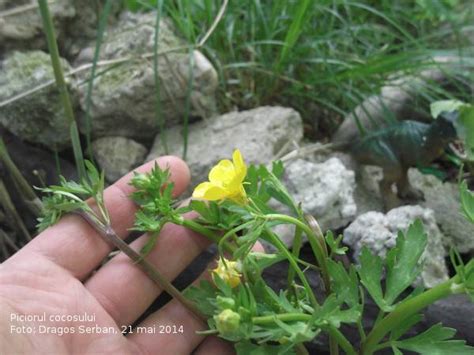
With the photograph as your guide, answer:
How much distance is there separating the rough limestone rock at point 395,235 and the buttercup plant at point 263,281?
0.26 m

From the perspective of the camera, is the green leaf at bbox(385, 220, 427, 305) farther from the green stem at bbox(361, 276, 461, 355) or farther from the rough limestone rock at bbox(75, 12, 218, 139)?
the rough limestone rock at bbox(75, 12, 218, 139)

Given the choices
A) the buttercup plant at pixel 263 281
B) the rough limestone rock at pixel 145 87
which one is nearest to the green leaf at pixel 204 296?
the buttercup plant at pixel 263 281

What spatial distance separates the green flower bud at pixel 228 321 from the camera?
633mm

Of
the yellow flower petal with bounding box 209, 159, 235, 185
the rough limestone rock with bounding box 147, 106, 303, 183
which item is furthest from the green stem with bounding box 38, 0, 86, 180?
the rough limestone rock with bounding box 147, 106, 303, 183

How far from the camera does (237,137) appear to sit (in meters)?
1.30

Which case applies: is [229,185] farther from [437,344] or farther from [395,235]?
[395,235]

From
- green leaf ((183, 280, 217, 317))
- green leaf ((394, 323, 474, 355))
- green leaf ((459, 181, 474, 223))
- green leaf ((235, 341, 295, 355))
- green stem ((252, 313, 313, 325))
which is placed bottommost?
green leaf ((394, 323, 474, 355))

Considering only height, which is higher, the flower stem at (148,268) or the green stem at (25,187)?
the green stem at (25,187)

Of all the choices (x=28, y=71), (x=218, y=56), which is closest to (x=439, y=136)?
(x=218, y=56)

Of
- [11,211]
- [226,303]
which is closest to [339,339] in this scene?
[226,303]

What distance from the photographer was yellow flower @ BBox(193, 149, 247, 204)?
2.51 feet

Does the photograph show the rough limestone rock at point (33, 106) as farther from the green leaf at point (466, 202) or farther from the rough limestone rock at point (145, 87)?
the green leaf at point (466, 202)

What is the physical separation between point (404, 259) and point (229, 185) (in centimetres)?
28

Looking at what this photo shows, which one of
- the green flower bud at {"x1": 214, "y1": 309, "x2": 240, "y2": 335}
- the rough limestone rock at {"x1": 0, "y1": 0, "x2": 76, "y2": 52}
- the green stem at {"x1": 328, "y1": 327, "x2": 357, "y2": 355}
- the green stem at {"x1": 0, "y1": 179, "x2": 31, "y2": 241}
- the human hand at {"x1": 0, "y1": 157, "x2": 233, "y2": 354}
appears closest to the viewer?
the green flower bud at {"x1": 214, "y1": 309, "x2": 240, "y2": 335}
